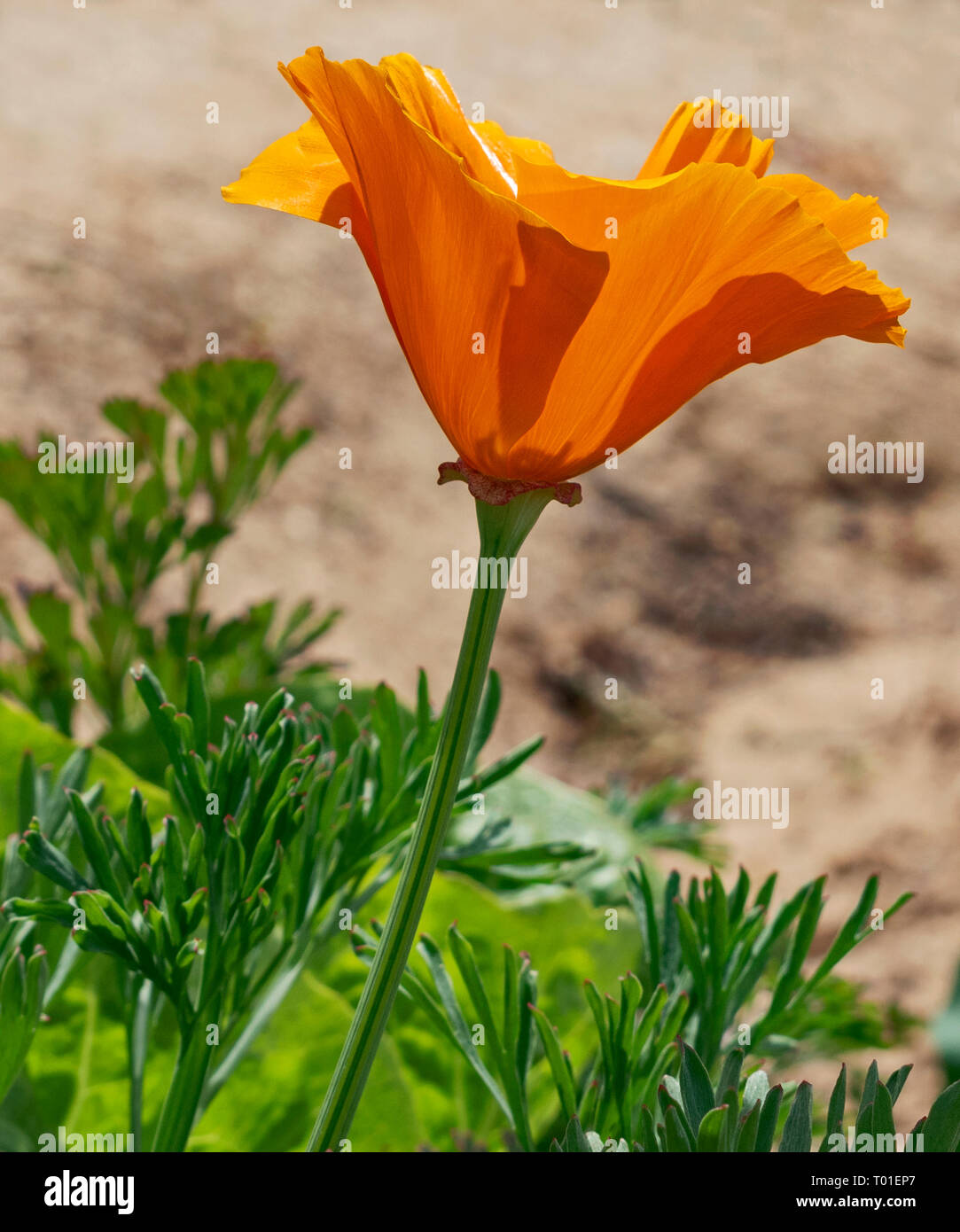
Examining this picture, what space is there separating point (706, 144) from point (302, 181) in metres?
0.14

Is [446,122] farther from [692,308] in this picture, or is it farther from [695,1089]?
[695,1089]

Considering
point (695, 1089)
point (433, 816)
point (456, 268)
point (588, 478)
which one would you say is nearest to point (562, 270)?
point (456, 268)

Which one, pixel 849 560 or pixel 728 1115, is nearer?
pixel 728 1115

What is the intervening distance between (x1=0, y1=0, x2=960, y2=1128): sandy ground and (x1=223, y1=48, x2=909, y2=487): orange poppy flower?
63.0 inches

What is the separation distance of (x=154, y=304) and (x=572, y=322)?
7.71 ft

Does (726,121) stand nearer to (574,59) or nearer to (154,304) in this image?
(154,304)

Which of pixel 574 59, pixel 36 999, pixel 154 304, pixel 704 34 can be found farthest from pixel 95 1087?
pixel 704 34

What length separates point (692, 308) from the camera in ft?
1.17

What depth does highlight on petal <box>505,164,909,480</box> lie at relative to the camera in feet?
1.11

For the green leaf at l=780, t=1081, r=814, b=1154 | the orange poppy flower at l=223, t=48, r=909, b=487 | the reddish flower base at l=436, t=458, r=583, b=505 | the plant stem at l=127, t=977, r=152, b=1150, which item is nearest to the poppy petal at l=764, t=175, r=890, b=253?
the orange poppy flower at l=223, t=48, r=909, b=487

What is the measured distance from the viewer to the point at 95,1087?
0.60 metres

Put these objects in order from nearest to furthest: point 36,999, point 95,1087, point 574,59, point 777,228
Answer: point 777,228
point 36,999
point 95,1087
point 574,59

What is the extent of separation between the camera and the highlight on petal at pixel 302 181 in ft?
1.31

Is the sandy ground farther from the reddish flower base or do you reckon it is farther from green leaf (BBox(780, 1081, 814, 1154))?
the reddish flower base
